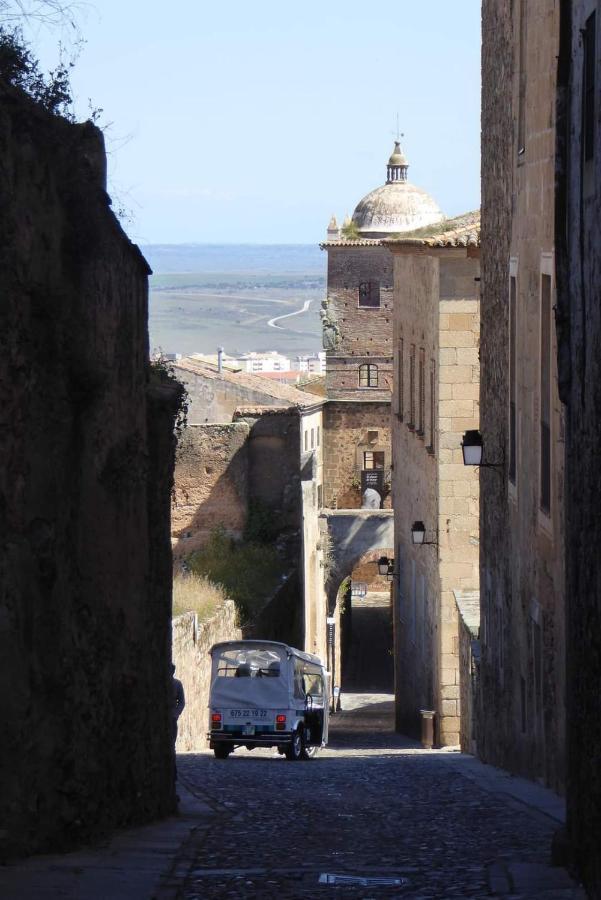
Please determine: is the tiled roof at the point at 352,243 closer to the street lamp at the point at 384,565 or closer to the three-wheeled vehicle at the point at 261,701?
the street lamp at the point at 384,565

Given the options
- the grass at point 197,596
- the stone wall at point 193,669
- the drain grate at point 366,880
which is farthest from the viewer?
the grass at point 197,596

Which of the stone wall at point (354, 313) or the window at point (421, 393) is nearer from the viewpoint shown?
the window at point (421, 393)

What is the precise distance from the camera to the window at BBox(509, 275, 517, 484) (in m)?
15.9

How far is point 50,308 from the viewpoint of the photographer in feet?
26.8

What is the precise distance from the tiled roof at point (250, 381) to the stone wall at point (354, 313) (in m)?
10.4

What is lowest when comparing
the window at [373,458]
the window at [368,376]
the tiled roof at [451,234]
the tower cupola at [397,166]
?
the window at [373,458]

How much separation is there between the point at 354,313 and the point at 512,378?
178ft

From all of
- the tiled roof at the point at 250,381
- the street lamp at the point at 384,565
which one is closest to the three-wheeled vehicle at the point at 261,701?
the street lamp at the point at 384,565

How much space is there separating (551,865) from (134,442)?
357cm

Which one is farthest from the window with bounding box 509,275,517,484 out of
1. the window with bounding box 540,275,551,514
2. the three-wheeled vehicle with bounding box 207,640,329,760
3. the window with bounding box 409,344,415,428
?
the window with bounding box 409,344,415,428

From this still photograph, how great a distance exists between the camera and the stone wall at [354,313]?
228 feet

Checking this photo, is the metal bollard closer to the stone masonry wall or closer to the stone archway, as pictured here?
the stone masonry wall

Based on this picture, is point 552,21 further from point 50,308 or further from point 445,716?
point 445,716

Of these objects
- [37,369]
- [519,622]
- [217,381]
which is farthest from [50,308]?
[217,381]
